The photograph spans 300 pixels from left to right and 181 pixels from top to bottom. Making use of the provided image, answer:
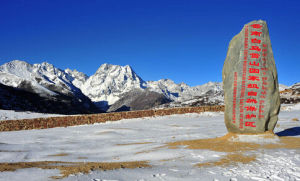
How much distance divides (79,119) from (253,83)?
23.7 metres

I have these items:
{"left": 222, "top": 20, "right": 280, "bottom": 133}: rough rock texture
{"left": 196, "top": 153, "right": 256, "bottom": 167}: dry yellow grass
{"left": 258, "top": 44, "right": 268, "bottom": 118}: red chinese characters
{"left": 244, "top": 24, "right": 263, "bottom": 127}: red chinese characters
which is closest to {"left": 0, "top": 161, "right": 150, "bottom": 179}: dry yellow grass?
{"left": 196, "top": 153, "right": 256, "bottom": 167}: dry yellow grass

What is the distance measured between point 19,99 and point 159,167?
13829 cm

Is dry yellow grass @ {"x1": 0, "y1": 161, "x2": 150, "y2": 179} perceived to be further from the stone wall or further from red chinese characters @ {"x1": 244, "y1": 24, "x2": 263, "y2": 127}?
the stone wall

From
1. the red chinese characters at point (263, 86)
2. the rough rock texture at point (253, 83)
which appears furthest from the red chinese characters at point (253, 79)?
the red chinese characters at point (263, 86)

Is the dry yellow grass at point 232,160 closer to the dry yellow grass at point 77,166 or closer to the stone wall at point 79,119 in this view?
the dry yellow grass at point 77,166

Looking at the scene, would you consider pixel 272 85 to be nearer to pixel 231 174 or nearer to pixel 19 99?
pixel 231 174

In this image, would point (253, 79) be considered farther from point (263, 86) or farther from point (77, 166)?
point (77, 166)

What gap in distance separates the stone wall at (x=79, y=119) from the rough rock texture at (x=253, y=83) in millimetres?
21228

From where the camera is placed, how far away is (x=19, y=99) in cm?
12319

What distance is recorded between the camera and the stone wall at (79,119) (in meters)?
26.4

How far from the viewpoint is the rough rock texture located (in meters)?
10.1

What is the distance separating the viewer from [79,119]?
28.8m

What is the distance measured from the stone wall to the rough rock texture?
2123 cm

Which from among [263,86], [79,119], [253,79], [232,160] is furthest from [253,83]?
[79,119]
